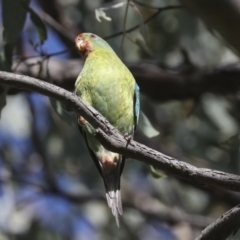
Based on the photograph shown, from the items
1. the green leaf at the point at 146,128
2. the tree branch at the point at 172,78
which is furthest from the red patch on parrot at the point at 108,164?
the tree branch at the point at 172,78

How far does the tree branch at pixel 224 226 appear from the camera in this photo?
1.76m

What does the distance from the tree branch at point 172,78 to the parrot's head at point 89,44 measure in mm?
625

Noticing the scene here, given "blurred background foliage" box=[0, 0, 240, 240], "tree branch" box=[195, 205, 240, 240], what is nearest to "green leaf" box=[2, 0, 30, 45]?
"blurred background foliage" box=[0, 0, 240, 240]

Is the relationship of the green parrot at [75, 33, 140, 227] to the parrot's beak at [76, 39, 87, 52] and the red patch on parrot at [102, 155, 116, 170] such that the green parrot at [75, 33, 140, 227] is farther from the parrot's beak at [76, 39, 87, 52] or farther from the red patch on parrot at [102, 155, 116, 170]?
the parrot's beak at [76, 39, 87, 52]

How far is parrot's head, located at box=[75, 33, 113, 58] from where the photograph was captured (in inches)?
121

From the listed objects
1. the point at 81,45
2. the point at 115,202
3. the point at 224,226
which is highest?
the point at 224,226

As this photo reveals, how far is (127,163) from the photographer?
4652 millimetres

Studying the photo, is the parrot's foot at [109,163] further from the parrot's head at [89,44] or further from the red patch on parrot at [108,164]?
the parrot's head at [89,44]

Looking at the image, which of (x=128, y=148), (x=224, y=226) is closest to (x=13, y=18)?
(x=128, y=148)

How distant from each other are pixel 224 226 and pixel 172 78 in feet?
6.87

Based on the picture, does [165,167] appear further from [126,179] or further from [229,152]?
[126,179]

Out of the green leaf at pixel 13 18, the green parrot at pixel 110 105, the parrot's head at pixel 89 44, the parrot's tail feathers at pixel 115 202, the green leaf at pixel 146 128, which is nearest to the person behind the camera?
the parrot's tail feathers at pixel 115 202

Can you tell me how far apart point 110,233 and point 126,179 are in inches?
25.8

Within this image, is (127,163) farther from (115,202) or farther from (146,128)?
(115,202)
